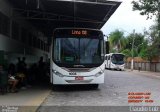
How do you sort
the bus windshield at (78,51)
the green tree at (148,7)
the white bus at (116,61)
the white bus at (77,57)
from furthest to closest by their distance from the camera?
the white bus at (116,61) → the green tree at (148,7) → the bus windshield at (78,51) → the white bus at (77,57)

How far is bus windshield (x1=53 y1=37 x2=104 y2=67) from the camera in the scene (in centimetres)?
2145

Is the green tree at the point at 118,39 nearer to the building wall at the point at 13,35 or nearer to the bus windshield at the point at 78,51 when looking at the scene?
the building wall at the point at 13,35

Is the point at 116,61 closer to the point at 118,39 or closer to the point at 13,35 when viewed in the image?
the point at 13,35

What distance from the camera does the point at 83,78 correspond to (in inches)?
843

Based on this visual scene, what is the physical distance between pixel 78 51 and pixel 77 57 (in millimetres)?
340

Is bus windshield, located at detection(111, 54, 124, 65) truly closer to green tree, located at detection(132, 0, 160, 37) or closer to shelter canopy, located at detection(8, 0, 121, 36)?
green tree, located at detection(132, 0, 160, 37)

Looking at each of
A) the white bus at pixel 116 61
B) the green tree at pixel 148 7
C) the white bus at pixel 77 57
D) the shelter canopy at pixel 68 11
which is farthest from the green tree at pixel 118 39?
the white bus at pixel 77 57

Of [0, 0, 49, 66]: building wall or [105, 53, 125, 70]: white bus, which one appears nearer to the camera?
[0, 0, 49, 66]: building wall

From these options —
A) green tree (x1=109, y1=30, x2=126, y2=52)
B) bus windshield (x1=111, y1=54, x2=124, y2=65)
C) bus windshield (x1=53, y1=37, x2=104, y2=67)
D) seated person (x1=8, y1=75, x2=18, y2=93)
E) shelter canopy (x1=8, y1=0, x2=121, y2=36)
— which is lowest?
seated person (x1=8, y1=75, x2=18, y2=93)

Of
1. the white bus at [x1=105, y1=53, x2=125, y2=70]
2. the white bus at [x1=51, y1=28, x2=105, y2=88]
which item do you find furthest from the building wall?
the white bus at [x1=105, y1=53, x2=125, y2=70]

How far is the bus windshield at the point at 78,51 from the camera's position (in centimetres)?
2145

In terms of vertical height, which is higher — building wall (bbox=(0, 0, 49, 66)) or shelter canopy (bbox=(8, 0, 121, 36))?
shelter canopy (bbox=(8, 0, 121, 36))

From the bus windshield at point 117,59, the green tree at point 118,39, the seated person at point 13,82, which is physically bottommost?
the seated person at point 13,82

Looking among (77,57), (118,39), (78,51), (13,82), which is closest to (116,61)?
(78,51)
